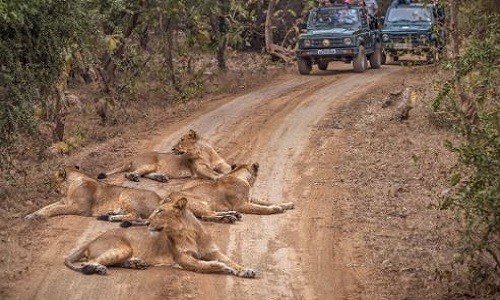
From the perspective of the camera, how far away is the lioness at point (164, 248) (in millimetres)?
9984

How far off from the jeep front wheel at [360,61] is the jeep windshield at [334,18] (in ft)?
2.79

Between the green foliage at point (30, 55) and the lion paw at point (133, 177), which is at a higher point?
the green foliage at point (30, 55)

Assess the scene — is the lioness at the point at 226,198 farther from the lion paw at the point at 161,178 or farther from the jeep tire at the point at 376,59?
the jeep tire at the point at 376,59

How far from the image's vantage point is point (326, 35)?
28141mm

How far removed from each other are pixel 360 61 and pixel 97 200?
17274mm

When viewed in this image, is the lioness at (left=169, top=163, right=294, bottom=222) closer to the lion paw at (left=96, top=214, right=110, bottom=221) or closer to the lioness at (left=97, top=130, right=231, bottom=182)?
the lion paw at (left=96, top=214, right=110, bottom=221)

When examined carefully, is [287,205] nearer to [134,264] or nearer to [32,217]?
[32,217]

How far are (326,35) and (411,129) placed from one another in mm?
9380

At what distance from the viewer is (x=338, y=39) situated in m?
28.0

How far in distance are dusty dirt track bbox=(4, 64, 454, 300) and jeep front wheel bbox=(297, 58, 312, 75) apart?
8.40m

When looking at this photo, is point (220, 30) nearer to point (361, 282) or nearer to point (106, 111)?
point (106, 111)

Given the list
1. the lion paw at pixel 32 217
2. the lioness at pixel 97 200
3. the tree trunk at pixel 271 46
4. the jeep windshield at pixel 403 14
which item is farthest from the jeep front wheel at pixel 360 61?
the lion paw at pixel 32 217

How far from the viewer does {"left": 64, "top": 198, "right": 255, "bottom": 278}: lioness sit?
393 inches

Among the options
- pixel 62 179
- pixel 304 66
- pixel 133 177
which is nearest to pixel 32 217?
pixel 62 179
